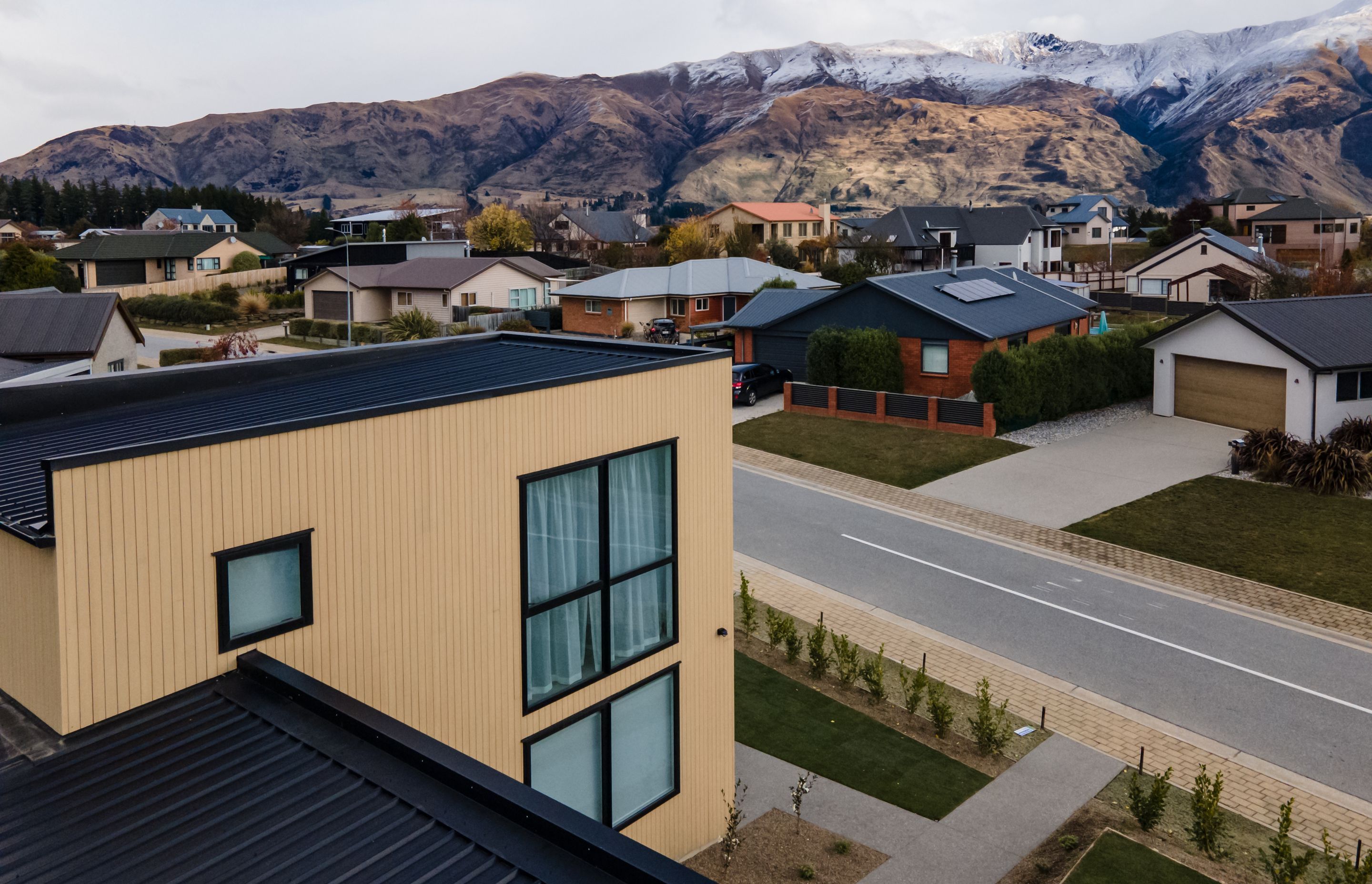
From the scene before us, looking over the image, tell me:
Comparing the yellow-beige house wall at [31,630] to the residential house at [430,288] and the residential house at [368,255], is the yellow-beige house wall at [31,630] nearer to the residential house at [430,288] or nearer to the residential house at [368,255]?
the residential house at [430,288]

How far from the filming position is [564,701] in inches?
390

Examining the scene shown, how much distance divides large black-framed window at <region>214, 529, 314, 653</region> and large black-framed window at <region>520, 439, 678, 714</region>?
7.12ft

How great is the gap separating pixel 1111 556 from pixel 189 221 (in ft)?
429

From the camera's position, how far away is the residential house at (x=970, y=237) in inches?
3750

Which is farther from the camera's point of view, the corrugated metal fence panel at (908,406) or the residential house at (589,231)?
the residential house at (589,231)

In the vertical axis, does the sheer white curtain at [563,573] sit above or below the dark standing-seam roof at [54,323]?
below

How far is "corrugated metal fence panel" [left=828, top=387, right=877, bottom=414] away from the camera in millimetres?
33906

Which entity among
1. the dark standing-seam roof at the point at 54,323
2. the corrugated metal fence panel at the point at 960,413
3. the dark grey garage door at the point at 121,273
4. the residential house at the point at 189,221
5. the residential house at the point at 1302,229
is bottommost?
the corrugated metal fence panel at the point at 960,413

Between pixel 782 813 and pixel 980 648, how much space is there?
21.2 ft

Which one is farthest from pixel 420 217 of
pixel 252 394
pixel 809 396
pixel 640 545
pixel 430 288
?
pixel 640 545

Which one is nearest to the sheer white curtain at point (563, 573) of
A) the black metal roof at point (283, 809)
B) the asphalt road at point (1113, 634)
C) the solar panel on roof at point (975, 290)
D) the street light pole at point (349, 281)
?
the black metal roof at point (283, 809)

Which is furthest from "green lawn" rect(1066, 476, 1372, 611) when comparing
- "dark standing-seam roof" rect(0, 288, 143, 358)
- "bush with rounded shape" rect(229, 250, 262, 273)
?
"bush with rounded shape" rect(229, 250, 262, 273)

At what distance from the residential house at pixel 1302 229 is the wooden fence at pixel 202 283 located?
8142 cm

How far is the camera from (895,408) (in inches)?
1314
